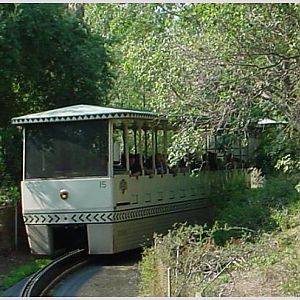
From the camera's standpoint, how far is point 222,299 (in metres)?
7.30

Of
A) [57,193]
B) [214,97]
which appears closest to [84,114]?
[57,193]

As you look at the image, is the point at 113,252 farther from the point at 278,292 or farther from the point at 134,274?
the point at 278,292

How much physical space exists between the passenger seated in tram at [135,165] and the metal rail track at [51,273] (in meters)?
1.82

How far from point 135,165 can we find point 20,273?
141 inches

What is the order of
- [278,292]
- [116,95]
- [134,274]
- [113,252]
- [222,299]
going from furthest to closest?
1. [116,95]
2. [113,252]
3. [134,274]
4. [278,292]
5. [222,299]

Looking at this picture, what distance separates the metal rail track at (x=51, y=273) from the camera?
1127 centimetres

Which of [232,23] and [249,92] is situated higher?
[232,23]

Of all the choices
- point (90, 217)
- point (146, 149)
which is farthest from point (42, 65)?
point (90, 217)

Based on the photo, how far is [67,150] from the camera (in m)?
14.7

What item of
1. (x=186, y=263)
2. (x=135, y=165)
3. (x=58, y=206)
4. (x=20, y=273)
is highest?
(x=135, y=165)

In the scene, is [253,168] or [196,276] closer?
[196,276]

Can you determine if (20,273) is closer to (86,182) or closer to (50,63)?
(86,182)

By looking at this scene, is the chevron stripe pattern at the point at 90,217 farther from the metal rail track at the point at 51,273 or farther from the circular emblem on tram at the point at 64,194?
the metal rail track at the point at 51,273

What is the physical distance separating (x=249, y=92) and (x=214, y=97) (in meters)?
0.61
